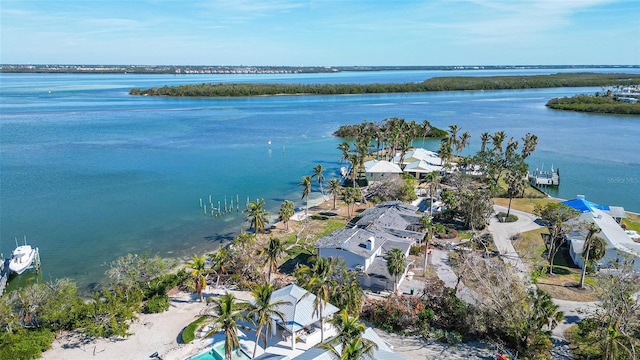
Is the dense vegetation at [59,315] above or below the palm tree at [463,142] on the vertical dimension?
below

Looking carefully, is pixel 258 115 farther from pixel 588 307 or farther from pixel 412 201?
pixel 588 307

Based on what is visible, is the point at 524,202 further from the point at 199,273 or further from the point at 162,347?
the point at 162,347

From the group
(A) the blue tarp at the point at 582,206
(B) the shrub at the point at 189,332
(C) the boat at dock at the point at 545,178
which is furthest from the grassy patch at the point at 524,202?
(B) the shrub at the point at 189,332

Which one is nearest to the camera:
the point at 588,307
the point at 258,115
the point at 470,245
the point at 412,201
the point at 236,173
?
the point at 588,307

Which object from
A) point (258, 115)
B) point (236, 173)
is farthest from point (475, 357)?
point (258, 115)

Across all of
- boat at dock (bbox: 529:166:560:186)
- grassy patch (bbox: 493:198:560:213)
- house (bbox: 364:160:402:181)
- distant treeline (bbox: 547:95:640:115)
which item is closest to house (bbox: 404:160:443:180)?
house (bbox: 364:160:402:181)

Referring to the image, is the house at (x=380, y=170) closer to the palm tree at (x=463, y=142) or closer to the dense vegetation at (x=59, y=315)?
the palm tree at (x=463, y=142)
